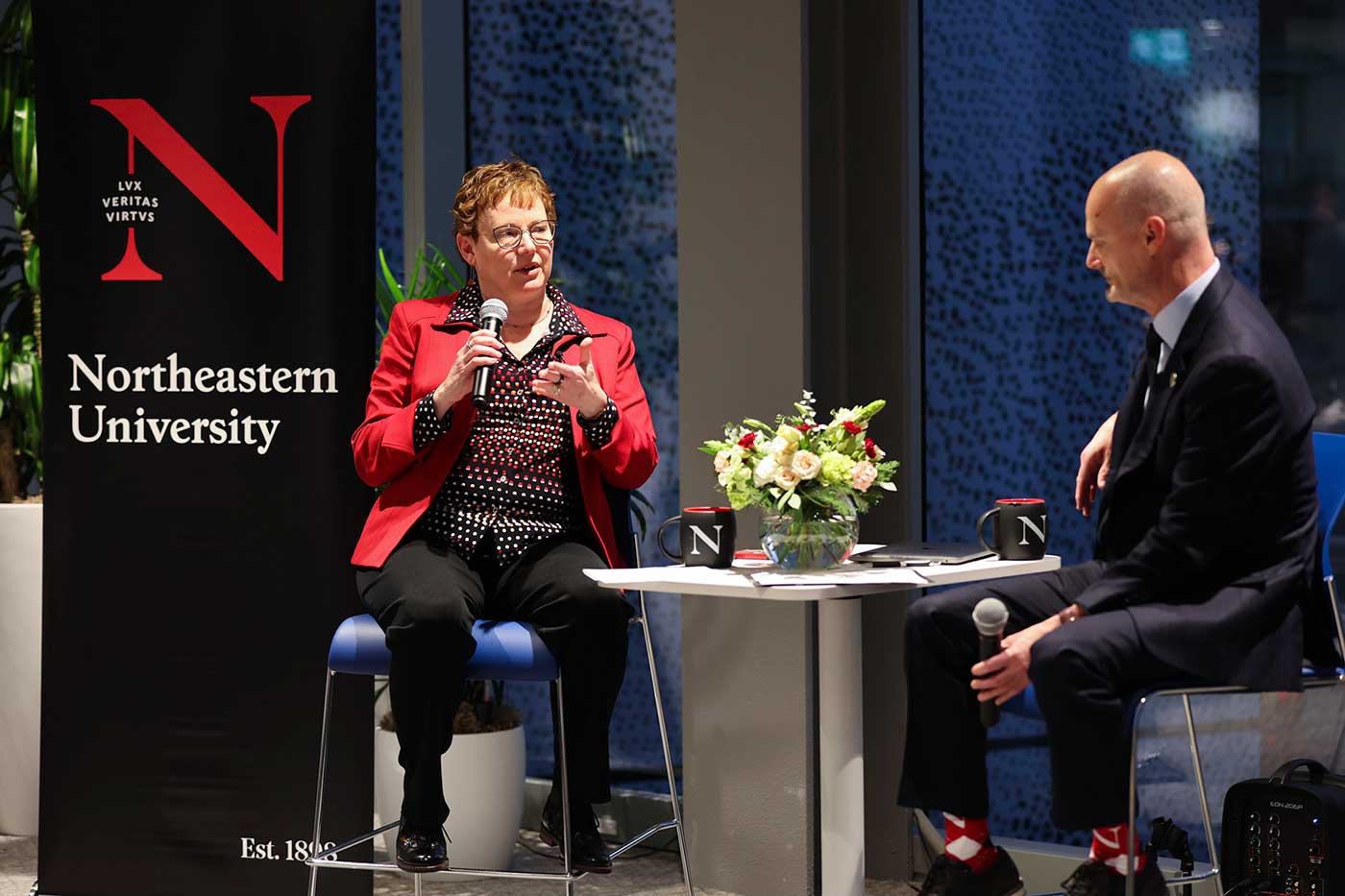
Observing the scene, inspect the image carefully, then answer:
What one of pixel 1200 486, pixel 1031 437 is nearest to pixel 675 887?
pixel 1031 437

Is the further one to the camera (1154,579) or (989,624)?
(1154,579)

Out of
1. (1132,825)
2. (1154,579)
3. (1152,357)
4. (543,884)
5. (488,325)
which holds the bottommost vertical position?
(543,884)

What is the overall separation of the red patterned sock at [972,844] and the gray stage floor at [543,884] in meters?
1.09

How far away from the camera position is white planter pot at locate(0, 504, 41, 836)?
407 cm

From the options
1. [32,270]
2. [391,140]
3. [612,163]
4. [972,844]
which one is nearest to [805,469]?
[972,844]

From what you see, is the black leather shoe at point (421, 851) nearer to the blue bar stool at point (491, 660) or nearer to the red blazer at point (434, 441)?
the blue bar stool at point (491, 660)

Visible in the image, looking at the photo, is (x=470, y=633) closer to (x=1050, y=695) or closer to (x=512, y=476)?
(x=512, y=476)

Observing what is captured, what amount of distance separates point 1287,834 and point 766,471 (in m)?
1.03

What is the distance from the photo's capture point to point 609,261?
4.17 meters

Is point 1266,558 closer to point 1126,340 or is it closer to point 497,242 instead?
point 1126,340

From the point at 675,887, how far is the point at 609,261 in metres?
1.65

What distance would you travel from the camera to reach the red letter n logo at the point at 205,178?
3.43 metres

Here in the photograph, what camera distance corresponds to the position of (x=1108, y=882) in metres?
2.33

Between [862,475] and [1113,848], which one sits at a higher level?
[862,475]
